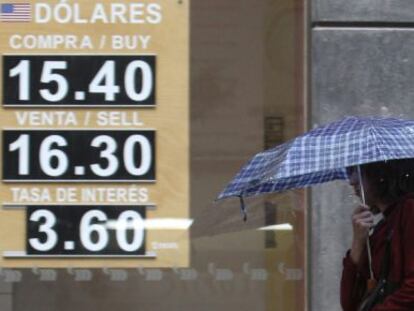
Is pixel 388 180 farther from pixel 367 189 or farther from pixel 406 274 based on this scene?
pixel 406 274

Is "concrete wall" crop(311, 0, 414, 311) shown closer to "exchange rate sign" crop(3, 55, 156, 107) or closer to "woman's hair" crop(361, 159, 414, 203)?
"exchange rate sign" crop(3, 55, 156, 107)

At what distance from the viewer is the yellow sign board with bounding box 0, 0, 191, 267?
5.71m

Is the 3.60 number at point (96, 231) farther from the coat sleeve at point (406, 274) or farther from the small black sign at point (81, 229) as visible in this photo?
the coat sleeve at point (406, 274)

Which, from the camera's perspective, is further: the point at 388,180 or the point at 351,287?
the point at 351,287

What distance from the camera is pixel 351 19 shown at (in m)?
5.81

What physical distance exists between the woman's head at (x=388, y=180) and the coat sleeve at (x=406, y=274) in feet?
0.46

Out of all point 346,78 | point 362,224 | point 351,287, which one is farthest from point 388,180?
point 346,78

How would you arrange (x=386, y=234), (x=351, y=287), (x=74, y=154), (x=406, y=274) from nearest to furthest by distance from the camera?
(x=406, y=274), (x=386, y=234), (x=351, y=287), (x=74, y=154)

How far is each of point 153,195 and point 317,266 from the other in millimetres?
1112

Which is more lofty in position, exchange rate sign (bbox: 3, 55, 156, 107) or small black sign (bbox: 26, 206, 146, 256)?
exchange rate sign (bbox: 3, 55, 156, 107)

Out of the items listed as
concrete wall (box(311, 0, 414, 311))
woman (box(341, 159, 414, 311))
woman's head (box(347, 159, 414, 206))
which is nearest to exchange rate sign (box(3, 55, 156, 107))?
concrete wall (box(311, 0, 414, 311))

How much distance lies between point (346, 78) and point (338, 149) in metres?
2.44

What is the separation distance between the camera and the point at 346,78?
5.79 metres

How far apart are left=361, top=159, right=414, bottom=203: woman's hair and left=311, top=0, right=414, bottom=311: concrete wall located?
7.11 feet
